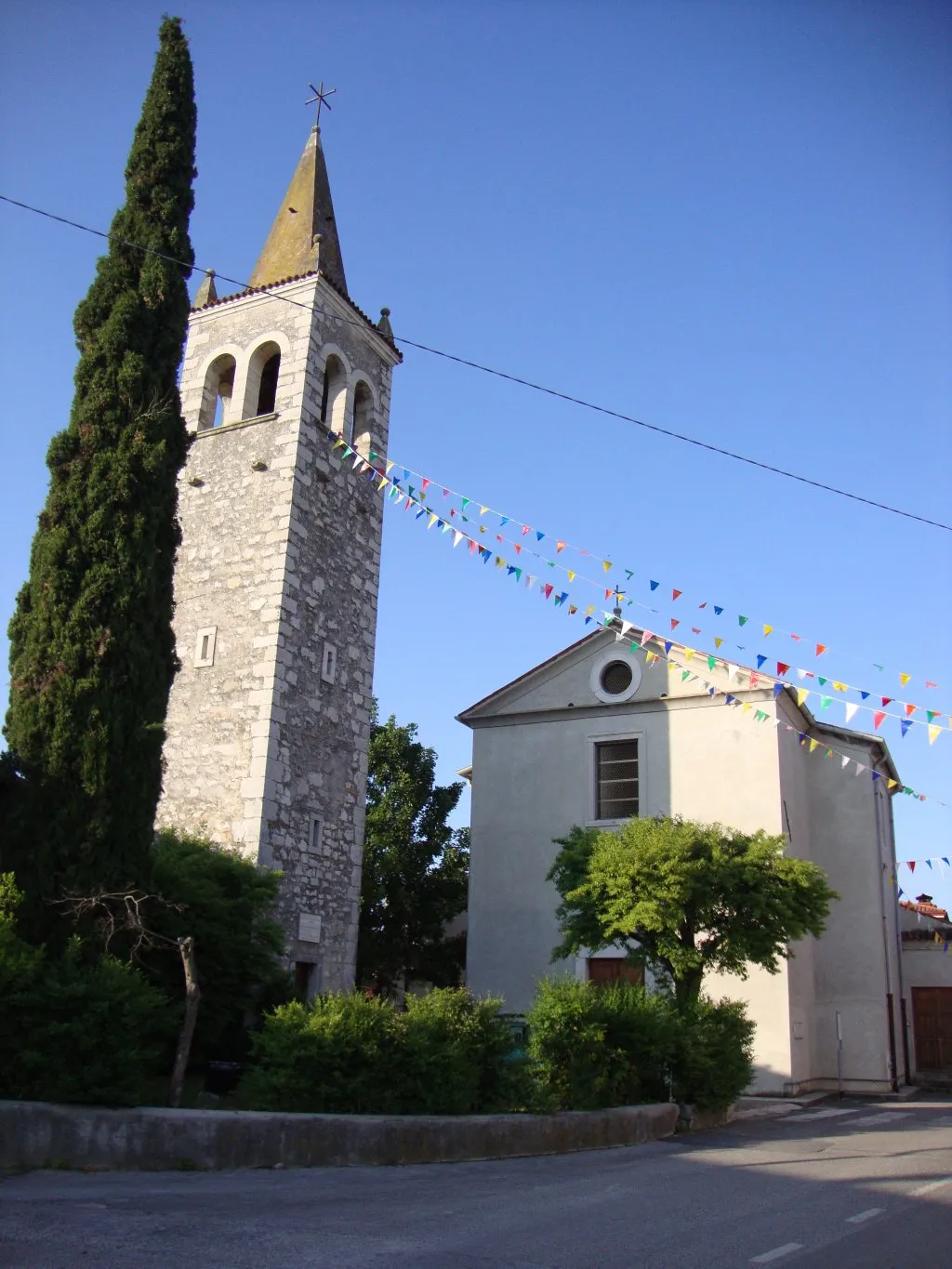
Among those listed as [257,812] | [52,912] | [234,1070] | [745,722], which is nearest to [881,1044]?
[745,722]

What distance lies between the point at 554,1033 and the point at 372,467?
38.2ft

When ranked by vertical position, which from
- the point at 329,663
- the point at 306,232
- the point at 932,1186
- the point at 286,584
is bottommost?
the point at 932,1186

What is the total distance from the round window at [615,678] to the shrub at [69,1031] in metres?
16.0

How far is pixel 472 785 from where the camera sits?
24.6 meters

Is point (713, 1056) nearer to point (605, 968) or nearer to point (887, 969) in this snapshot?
point (605, 968)

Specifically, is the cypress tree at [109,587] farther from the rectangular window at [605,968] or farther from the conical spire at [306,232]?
the rectangular window at [605,968]

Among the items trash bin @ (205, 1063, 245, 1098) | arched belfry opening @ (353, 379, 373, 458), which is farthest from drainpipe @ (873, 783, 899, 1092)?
trash bin @ (205, 1063, 245, 1098)

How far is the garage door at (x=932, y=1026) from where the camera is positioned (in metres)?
25.8

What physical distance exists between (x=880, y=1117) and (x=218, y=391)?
689 inches

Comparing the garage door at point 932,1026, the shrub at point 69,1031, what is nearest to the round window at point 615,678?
the garage door at point 932,1026

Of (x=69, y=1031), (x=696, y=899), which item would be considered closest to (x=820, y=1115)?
(x=696, y=899)

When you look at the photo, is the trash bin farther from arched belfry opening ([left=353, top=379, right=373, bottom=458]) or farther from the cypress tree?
arched belfry opening ([left=353, top=379, right=373, bottom=458])

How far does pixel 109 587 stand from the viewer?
1152cm

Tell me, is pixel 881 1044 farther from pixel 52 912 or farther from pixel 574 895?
pixel 52 912
